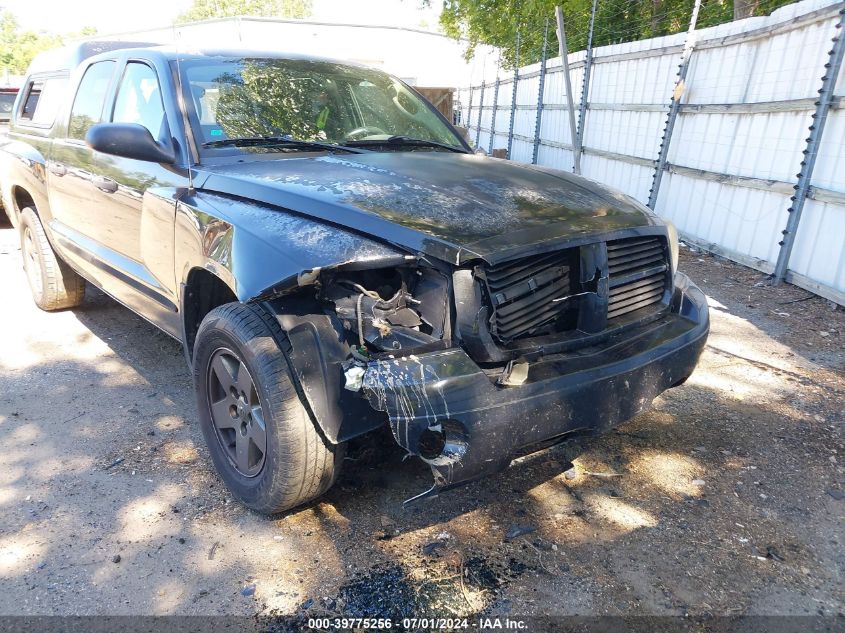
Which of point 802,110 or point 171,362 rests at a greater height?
point 802,110

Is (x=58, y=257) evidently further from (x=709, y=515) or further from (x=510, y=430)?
(x=709, y=515)

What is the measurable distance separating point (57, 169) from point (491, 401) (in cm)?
362

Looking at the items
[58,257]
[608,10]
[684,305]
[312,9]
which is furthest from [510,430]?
[312,9]

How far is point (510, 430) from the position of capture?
202 cm

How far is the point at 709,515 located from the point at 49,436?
320cm

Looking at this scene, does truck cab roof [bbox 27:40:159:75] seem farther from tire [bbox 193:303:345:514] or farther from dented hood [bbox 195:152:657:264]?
tire [bbox 193:303:345:514]

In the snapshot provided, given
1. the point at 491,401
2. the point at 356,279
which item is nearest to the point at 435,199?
the point at 356,279

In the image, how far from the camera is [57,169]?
13.5 ft

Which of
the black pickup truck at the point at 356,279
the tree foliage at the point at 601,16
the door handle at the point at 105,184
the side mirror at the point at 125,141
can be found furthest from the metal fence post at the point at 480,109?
the side mirror at the point at 125,141

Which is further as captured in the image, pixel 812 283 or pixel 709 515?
pixel 812 283

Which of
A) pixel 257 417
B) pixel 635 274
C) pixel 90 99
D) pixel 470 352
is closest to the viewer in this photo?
pixel 470 352

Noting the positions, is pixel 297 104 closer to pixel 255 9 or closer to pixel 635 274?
pixel 635 274

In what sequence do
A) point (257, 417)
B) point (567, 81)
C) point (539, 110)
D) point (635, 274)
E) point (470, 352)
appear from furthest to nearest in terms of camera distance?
point (539, 110), point (567, 81), point (635, 274), point (257, 417), point (470, 352)

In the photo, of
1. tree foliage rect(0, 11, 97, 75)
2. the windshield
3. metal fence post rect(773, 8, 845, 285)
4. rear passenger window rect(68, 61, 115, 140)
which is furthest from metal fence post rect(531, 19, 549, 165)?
tree foliage rect(0, 11, 97, 75)
